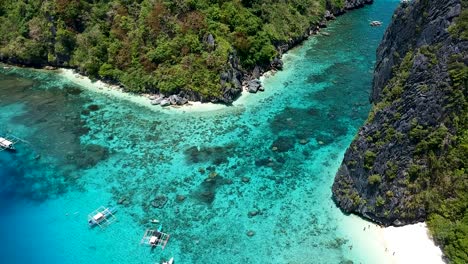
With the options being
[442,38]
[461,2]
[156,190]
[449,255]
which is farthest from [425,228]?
[156,190]

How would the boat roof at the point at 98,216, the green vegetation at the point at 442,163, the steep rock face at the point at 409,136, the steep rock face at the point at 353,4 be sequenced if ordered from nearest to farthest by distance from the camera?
the green vegetation at the point at 442,163 → the steep rock face at the point at 409,136 → the boat roof at the point at 98,216 → the steep rock face at the point at 353,4

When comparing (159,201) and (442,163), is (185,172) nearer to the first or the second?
(159,201)

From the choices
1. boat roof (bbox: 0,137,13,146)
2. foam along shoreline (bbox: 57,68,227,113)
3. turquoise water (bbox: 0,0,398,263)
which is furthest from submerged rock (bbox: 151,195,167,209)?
boat roof (bbox: 0,137,13,146)

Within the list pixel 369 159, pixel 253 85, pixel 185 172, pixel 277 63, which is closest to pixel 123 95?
pixel 253 85

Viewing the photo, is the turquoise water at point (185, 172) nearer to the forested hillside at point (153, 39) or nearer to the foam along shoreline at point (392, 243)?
the foam along shoreline at point (392, 243)

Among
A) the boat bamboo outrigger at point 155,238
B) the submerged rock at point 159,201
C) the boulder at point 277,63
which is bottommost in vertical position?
the boat bamboo outrigger at point 155,238

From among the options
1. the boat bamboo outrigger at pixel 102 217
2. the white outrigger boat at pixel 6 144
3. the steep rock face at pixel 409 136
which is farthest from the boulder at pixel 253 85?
the white outrigger boat at pixel 6 144
